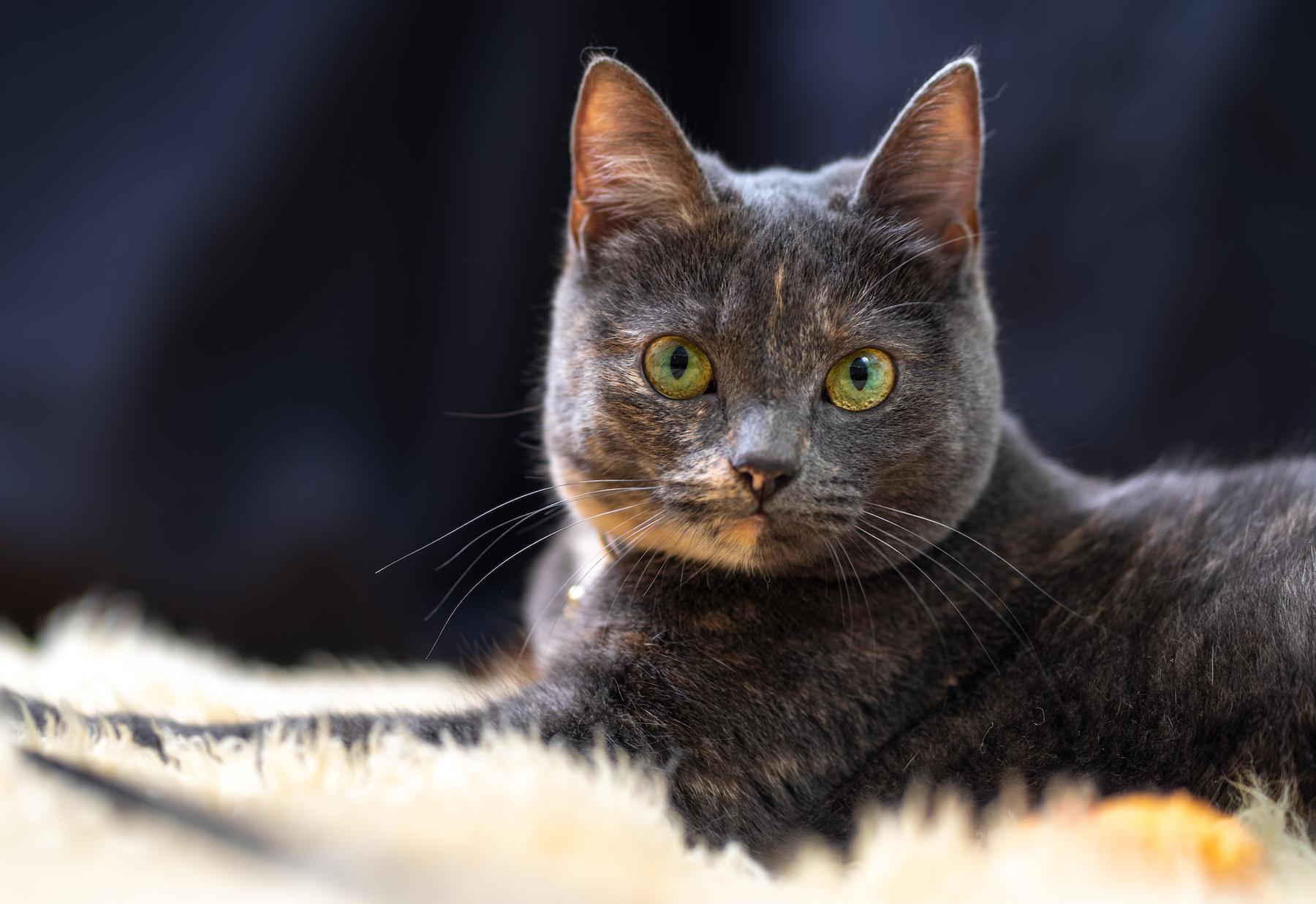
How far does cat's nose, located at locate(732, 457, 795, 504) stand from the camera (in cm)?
95

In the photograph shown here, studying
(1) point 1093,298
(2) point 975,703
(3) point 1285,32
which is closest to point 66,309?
(2) point 975,703

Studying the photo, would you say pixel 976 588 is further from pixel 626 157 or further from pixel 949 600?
pixel 626 157

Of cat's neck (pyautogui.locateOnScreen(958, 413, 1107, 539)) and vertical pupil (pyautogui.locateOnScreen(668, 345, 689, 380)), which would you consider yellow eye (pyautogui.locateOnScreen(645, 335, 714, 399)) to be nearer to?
vertical pupil (pyautogui.locateOnScreen(668, 345, 689, 380))

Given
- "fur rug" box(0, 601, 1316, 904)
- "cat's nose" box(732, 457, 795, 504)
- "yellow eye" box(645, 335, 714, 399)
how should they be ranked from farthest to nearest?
"yellow eye" box(645, 335, 714, 399), "cat's nose" box(732, 457, 795, 504), "fur rug" box(0, 601, 1316, 904)

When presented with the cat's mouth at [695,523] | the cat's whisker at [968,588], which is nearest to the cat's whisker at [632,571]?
the cat's mouth at [695,523]

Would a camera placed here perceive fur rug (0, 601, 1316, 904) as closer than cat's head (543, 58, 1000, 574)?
Yes

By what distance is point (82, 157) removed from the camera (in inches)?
63.6

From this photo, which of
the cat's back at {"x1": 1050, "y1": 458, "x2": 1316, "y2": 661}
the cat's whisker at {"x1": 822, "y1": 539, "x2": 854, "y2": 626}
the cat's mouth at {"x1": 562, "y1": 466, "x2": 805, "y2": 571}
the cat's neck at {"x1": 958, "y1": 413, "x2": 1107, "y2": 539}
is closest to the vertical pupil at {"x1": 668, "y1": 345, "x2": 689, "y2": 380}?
the cat's mouth at {"x1": 562, "y1": 466, "x2": 805, "y2": 571}

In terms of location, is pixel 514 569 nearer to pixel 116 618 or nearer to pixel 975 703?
pixel 116 618

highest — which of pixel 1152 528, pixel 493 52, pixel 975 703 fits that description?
pixel 493 52

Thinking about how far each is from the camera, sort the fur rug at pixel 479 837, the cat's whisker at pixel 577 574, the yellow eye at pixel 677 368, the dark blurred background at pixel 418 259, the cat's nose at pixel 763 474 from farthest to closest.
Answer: the dark blurred background at pixel 418 259 → the cat's whisker at pixel 577 574 → the yellow eye at pixel 677 368 → the cat's nose at pixel 763 474 → the fur rug at pixel 479 837

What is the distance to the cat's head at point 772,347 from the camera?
101 centimetres

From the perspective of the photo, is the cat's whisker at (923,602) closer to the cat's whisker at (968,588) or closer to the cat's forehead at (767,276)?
the cat's whisker at (968,588)

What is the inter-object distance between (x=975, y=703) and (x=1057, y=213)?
1.17 metres
